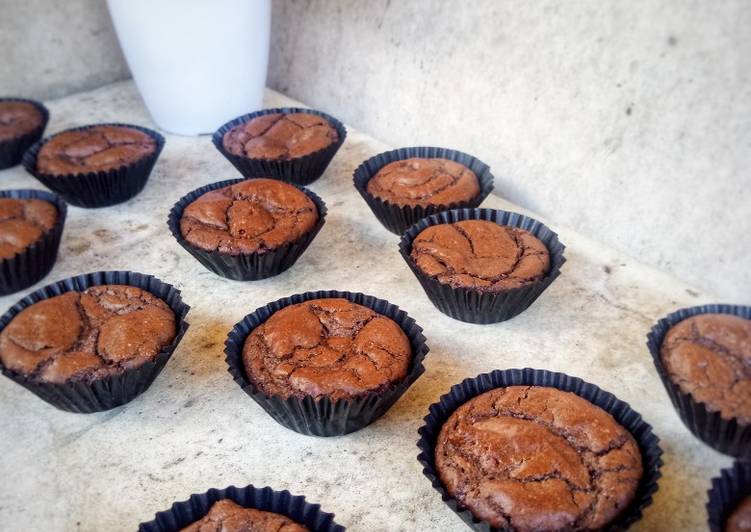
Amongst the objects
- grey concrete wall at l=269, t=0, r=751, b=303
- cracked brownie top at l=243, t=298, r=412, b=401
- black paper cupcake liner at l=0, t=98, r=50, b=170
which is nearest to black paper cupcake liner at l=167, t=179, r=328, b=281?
cracked brownie top at l=243, t=298, r=412, b=401

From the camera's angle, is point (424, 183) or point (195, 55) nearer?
point (424, 183)

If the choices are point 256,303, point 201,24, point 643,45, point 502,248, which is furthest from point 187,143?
point 643,45

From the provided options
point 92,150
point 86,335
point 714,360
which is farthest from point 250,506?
point 92,150

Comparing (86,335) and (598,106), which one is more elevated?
(598,106)

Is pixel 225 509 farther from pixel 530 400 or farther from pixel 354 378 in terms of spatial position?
pixel 530 400

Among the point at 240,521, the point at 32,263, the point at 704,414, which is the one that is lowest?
the point at 32,263

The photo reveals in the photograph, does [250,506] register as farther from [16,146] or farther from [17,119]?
[17,119]

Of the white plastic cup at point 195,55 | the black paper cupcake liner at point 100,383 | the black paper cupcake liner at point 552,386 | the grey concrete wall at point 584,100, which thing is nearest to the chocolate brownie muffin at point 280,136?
the white plastic cup at point 195,55
